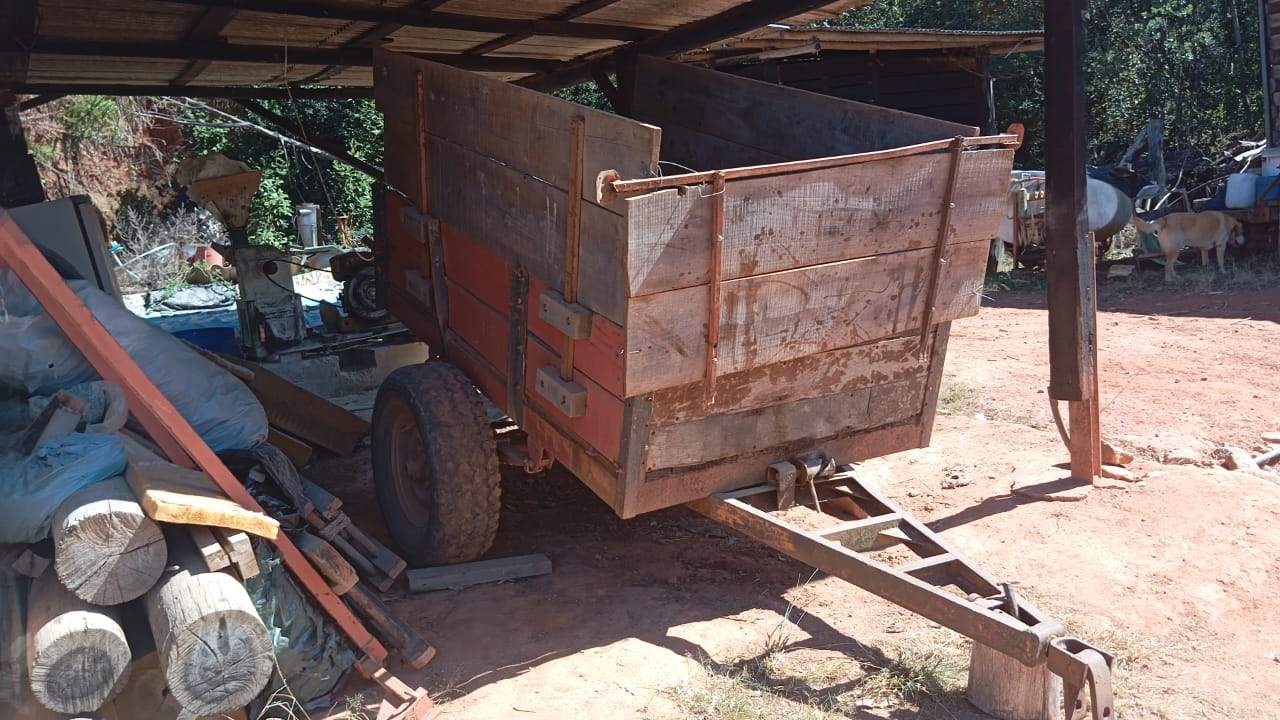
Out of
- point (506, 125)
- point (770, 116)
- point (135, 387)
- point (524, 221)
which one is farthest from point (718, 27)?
point (135, 387)

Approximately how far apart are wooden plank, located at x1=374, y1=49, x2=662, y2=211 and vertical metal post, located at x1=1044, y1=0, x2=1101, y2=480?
2583 mm

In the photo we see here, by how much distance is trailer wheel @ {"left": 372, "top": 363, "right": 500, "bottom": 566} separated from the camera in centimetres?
404

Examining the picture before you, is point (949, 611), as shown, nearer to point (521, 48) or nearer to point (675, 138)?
point (675, 138)

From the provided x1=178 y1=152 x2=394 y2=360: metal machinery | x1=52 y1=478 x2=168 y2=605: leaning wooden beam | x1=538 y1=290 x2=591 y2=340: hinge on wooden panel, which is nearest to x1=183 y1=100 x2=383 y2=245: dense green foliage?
x1=178 y1=152 x2=394 y2=360: metal machinery

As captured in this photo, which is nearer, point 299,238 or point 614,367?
point 614,367

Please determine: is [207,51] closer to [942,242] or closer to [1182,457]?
[942,242]

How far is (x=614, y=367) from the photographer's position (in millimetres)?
3188

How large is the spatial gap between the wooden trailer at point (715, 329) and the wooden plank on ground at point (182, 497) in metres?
1.01

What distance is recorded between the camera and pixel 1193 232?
1124cm

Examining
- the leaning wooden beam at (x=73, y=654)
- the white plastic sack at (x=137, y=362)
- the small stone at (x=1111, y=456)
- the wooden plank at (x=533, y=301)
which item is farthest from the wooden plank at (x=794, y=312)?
the small stone at (x=1111, y=456)

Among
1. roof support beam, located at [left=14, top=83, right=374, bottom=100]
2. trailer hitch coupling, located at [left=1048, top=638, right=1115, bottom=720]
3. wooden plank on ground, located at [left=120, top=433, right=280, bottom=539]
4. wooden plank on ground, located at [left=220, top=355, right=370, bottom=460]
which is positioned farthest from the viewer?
roof support beam, located at [left=14, top=83, right=374, bottom=100]

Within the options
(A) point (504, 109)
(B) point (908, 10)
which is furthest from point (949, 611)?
(B) point (908, 10)

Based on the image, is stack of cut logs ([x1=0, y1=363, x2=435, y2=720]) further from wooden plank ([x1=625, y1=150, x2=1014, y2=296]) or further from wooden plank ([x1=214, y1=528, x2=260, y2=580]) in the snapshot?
wooden plank ([x1=625, y1=150, x2=1014, y2=296])

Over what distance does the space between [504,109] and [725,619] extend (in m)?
2.22
